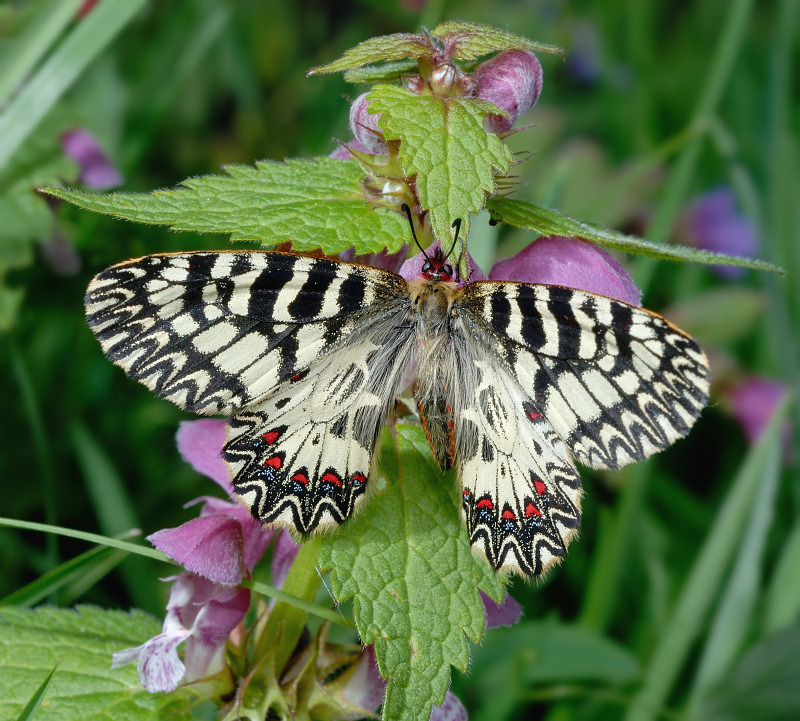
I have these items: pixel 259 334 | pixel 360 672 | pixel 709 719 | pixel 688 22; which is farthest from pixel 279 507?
pixel 688 22

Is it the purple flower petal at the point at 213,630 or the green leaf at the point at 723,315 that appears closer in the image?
the purple flower petal at the point at 213,630

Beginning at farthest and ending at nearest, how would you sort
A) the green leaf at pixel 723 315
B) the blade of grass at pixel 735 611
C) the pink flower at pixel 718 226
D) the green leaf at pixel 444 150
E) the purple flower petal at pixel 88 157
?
the pink flower at pixel 718 226, the green leaf at pixel 723 315, the purple flower petal at pixel 88 157, the blade of grass at pixel 735 611, the green leaf at pixel 444 150

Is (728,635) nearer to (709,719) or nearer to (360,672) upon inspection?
(709,719)

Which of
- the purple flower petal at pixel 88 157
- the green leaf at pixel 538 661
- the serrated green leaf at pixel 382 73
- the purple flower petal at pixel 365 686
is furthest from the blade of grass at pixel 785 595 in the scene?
the purple flower petal at pixel 88 157

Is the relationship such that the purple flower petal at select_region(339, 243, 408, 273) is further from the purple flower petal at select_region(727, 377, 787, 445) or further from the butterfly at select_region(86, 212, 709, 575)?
the purple flower petal at select_region(727, 377, 787, 445)

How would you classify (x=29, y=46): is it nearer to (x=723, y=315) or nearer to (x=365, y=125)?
(x=365, y=125)

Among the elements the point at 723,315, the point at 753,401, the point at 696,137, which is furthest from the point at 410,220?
the point at 753,401

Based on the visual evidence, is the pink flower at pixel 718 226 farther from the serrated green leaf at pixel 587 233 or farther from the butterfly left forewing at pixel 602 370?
the butterfly left forewing at pixel 602 370
